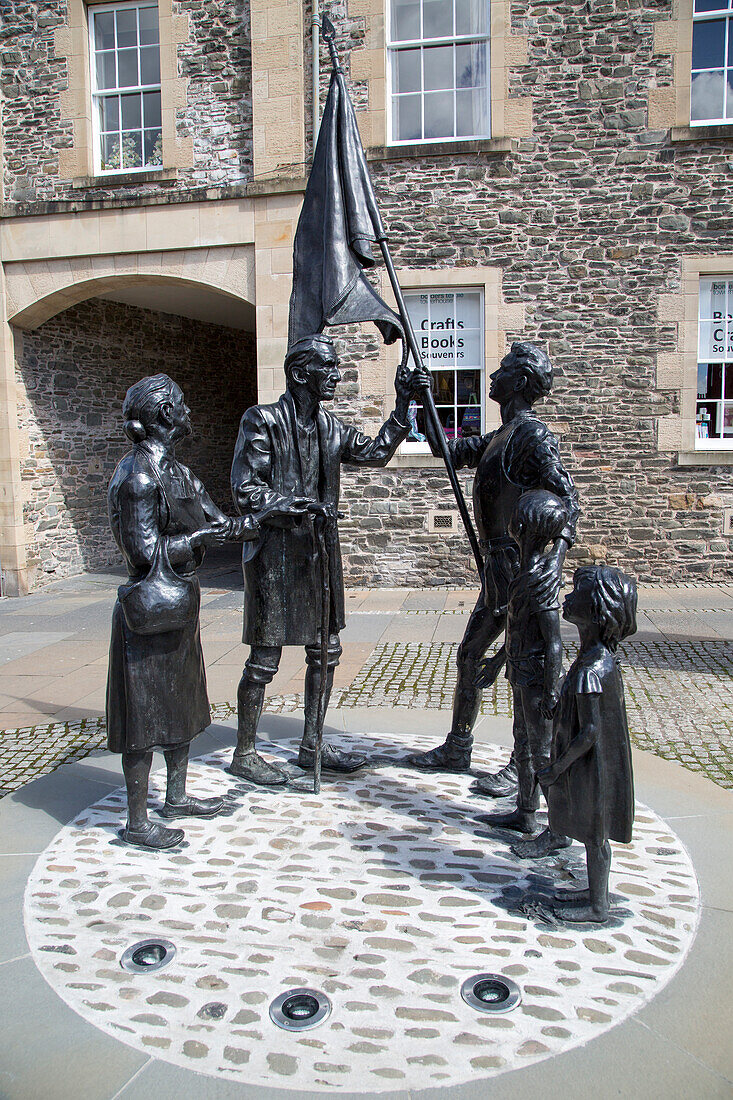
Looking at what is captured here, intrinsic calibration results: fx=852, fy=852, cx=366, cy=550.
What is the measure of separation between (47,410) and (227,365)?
5124 mm

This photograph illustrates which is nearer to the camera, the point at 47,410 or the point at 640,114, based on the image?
the point at 640,114

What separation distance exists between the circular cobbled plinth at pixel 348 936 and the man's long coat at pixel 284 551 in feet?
2.71

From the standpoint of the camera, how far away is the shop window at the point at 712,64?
10.0 meters

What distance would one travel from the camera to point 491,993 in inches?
99.7

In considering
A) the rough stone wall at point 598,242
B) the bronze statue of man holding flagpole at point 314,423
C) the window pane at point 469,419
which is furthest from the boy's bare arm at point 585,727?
the window pane at point 469,419

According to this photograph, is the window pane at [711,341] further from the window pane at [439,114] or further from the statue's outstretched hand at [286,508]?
the statue's outstretched hand at [286,508]

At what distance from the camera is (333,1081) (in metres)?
2.19

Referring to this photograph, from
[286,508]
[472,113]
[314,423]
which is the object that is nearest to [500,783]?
[286,508]

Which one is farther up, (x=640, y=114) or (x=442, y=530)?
(x=640, y=114)

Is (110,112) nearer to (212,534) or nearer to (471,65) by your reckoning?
(471,65)

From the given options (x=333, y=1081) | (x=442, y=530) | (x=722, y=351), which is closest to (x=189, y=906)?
(x=333, y=1081)

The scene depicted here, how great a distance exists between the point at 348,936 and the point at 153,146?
10876 millimetres

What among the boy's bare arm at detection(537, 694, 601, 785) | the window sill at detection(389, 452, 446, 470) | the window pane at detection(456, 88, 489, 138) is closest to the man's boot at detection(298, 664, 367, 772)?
the boy's bare arm at detection(537, 694, 601, 785)

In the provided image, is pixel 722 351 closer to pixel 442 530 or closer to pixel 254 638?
pixel 442 530
